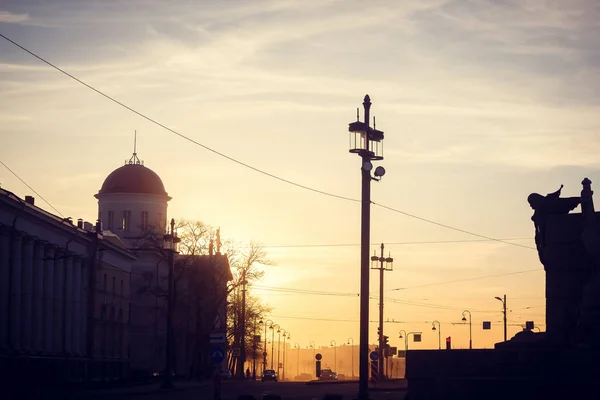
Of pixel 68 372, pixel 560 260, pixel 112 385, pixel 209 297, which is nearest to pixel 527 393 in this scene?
pixel 560 260

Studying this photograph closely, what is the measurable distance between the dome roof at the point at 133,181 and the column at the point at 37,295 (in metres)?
43.9

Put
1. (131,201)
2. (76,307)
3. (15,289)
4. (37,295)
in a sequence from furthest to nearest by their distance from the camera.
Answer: (131,201) → (76,307) → (37,295) → (15,289)

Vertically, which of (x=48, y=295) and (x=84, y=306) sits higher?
(x=48, y=295)

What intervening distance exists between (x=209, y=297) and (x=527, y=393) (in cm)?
6859

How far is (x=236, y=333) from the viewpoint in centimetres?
10288

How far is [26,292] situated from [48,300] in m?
5.25

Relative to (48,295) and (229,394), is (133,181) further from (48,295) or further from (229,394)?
(229,394)

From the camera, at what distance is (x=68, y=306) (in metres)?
86.9

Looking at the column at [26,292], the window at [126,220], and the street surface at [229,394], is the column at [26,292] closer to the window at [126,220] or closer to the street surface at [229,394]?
the street surface at [229,394]

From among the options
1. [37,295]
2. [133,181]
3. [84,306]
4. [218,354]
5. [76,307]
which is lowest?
[218,354]

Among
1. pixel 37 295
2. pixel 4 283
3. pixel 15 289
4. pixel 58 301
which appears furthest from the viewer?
pixel 58 301

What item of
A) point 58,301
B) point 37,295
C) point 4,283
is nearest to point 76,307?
point 58,301

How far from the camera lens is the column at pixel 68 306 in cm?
8581

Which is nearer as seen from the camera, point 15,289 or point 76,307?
point 15,289
